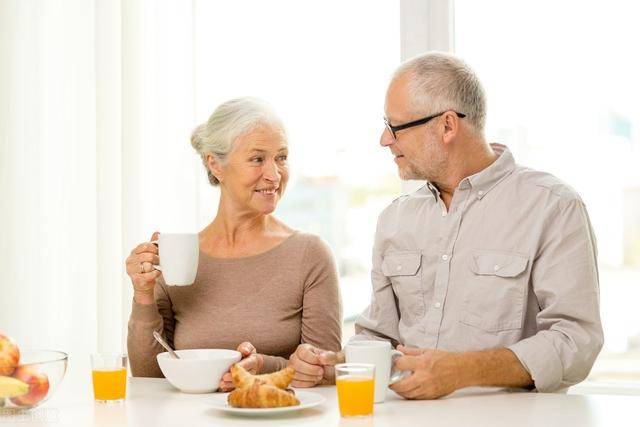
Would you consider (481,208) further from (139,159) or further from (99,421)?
(139,159)

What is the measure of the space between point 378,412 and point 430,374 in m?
0.16

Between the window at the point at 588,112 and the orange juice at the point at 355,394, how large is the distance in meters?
1.37

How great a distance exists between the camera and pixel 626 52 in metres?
2.74

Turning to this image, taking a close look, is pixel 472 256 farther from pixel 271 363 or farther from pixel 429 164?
pixel 271 363

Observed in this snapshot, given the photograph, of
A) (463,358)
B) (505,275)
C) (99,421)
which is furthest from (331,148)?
(99,421)

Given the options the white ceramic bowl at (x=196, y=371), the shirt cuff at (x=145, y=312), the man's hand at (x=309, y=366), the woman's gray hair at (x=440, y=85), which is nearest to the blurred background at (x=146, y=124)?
the woman's gray hair at (x=440, y=85)

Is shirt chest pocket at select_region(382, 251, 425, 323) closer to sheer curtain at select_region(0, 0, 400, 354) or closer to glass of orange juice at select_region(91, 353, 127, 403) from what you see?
sheer curtain at select_region(0, 0, 400, 354)

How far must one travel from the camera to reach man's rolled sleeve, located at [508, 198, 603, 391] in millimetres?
1973

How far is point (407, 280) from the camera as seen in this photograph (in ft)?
7.63

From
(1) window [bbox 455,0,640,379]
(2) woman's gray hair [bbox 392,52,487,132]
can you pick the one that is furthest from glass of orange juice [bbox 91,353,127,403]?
(1) window [bbox 455,0,640,379]

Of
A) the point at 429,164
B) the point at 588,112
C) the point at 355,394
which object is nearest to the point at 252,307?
the point at 429,164

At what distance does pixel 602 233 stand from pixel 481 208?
689 mm

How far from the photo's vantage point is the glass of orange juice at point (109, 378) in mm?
1811

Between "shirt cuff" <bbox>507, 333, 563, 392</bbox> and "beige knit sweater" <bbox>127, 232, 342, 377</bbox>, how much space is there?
22.8 inches
